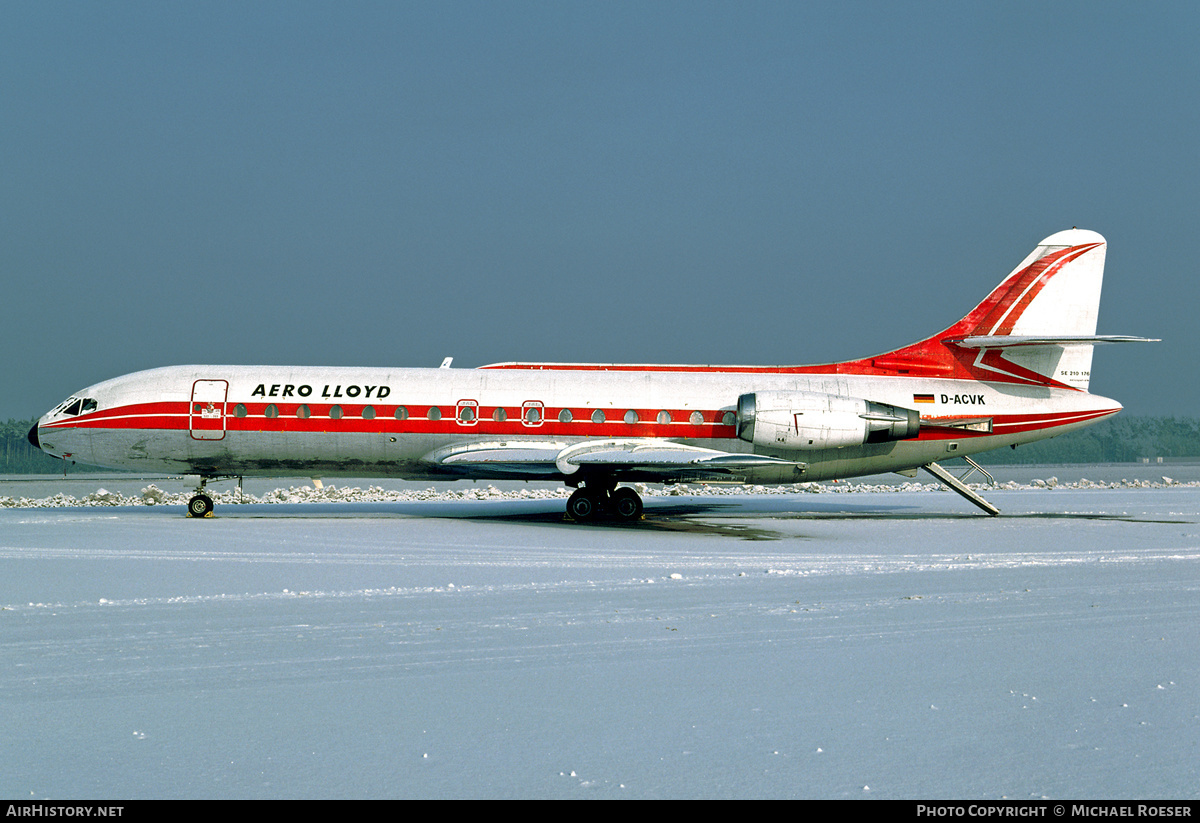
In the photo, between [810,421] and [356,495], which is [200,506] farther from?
[810,421]

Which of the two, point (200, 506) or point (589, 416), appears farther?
point (589, 416)

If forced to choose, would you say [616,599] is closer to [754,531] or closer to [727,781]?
[727,781]

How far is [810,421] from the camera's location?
62.5ft

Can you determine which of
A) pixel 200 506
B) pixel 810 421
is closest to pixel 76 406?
pixel 200 506

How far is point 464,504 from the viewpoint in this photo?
83.3ft

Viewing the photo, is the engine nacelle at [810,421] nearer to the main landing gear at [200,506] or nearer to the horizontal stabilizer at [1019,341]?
the horizontal stabilizer at [1019,341]

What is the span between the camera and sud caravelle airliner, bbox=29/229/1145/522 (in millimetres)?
19297

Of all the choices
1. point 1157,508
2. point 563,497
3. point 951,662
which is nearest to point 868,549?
point 951,662

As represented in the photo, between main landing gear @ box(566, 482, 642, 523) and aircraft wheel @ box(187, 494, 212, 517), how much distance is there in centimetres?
775

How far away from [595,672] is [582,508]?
43.2 ft

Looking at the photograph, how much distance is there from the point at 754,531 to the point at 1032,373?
8.47m

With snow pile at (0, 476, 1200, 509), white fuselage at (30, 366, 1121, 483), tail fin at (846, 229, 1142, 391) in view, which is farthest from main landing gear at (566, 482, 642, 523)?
tail fin at (846, 229, 1142, 391)

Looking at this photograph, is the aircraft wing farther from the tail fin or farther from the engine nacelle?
the tail fin

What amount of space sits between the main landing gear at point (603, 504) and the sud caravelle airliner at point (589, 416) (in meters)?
0.04
